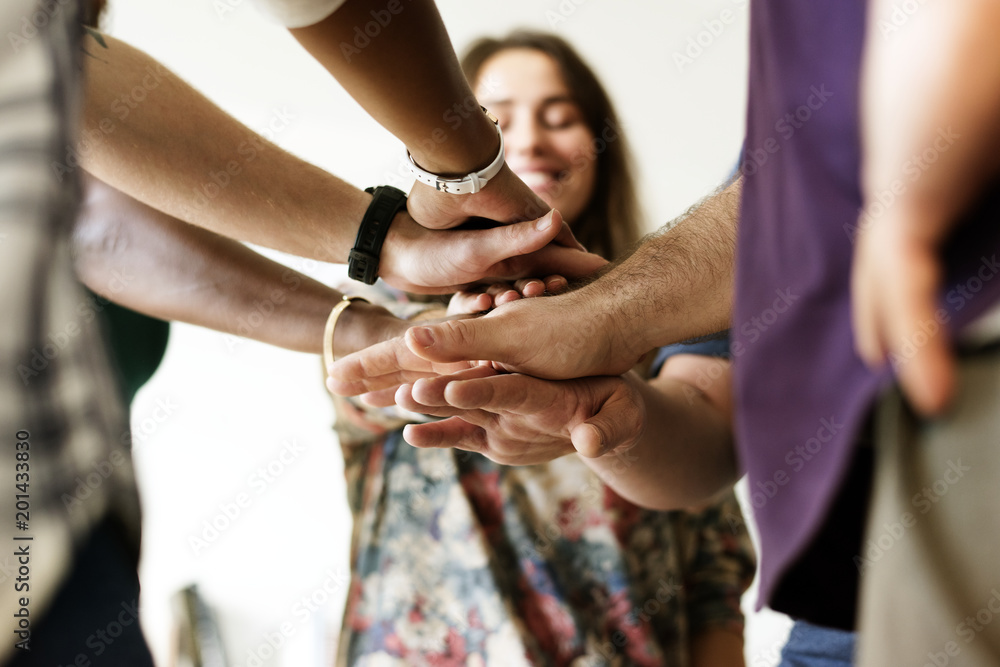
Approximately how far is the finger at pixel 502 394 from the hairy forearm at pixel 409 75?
0.23 m

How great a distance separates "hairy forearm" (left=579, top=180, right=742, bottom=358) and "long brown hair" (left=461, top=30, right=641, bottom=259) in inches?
20.6

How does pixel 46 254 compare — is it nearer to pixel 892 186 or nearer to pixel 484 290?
pixel 892 186

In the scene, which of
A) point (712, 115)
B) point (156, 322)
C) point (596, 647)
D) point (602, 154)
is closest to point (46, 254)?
point (156, 322)

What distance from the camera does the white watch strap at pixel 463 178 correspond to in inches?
27.5

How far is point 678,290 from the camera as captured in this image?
696 mm

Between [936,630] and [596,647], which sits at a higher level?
[936,630]

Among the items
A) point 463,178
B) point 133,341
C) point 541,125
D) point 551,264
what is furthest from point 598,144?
point 133,341

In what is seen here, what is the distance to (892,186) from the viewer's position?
256mm

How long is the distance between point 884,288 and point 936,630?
0.13m
